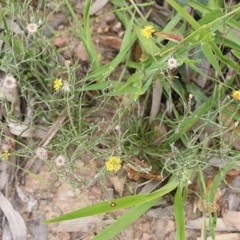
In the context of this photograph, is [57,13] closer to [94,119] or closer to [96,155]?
[94,119]

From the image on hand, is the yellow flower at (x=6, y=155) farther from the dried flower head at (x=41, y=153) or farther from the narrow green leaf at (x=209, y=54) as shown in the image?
the narrow green leaf at (x=209, y=54)

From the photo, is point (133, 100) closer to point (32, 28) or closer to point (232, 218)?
point (32, 28)

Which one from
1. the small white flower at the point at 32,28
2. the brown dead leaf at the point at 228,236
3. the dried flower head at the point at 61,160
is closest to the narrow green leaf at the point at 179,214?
the brown dead leaf at the point at 228,236

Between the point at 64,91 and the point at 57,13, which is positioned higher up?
the point at 57,13

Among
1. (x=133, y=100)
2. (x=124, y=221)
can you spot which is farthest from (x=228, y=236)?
(x=133, y=100)

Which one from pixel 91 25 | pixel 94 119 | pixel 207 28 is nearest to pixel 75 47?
pixel 91 25

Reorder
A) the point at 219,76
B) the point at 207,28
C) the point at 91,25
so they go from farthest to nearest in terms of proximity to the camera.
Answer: the point at 91,25
the point at 219,76
the point at 207,28

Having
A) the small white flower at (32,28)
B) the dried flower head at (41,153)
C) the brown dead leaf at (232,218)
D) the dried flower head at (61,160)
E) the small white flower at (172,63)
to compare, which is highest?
the small white flower at (32,28)
